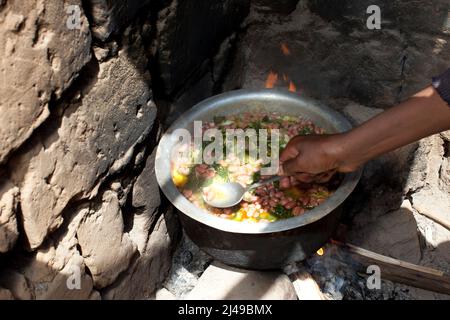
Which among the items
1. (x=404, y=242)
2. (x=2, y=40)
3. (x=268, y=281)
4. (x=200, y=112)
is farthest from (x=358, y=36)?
(x=2, y=40)

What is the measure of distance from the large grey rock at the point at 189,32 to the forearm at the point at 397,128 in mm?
1018

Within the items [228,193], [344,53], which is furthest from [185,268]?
[344,53]

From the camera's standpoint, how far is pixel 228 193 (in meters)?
A: 2.71

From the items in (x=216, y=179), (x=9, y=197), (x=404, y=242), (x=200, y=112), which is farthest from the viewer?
(x=404, y=242)

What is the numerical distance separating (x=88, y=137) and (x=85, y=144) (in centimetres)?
3

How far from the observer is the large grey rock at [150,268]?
2.75m

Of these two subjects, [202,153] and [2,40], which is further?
[202,153]

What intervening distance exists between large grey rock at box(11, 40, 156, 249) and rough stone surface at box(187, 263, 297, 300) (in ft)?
2.47

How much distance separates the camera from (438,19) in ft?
9.48

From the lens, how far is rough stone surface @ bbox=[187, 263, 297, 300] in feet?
8.46

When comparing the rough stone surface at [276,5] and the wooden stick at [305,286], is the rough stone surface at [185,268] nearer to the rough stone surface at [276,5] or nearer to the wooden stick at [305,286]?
the wooden stick at [305,286]

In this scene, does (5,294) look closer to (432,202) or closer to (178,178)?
(178,178)
